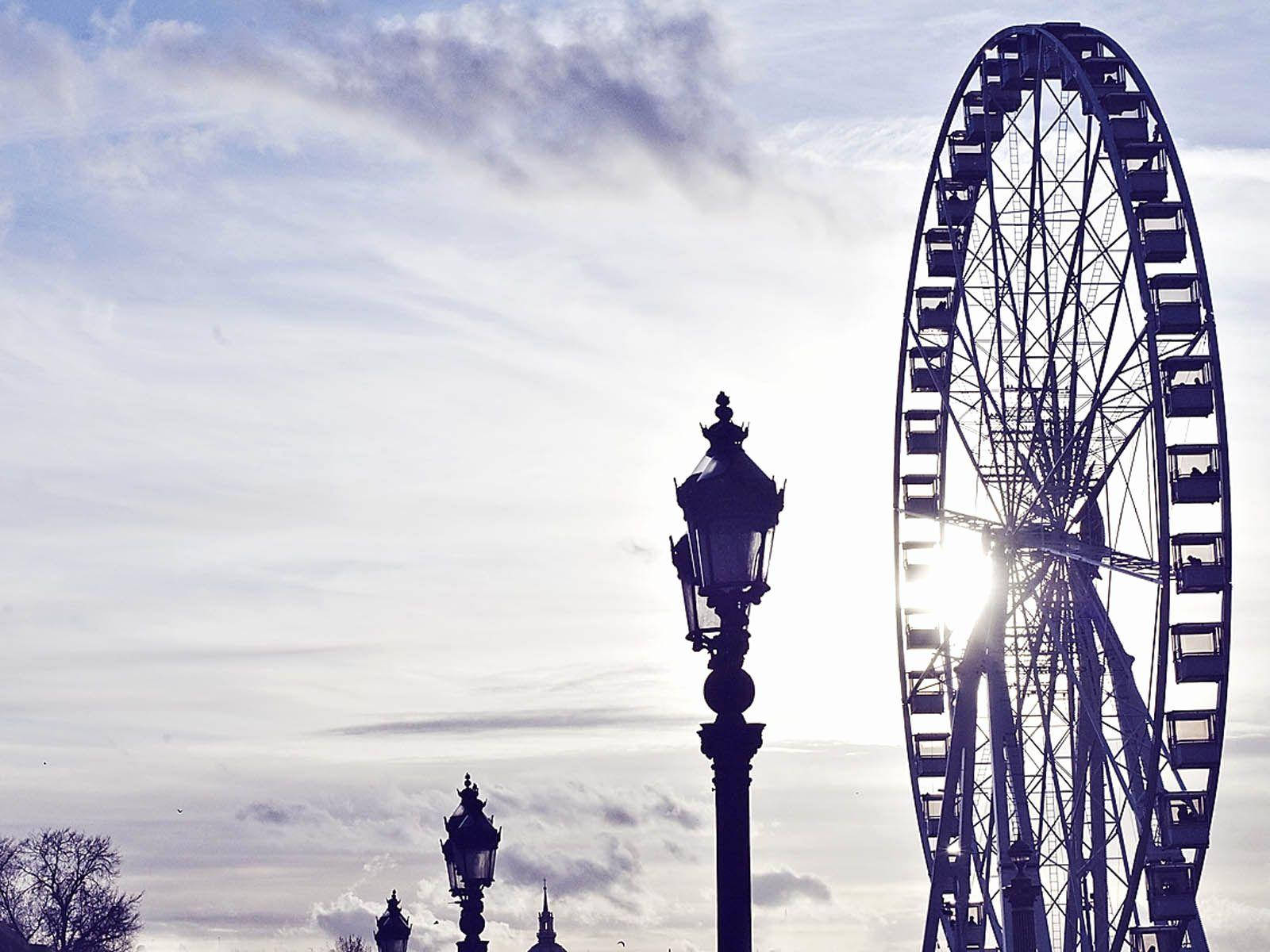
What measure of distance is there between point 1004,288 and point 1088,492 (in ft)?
15.5

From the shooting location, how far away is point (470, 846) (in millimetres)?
22781

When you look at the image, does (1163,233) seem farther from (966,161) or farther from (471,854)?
(471,854)

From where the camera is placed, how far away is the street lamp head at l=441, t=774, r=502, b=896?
2281 centimetres

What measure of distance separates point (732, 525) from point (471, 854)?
33.5 ft

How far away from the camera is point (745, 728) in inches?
534

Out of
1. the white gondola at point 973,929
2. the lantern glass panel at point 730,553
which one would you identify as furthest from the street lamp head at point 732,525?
the white gondola at point 973,929

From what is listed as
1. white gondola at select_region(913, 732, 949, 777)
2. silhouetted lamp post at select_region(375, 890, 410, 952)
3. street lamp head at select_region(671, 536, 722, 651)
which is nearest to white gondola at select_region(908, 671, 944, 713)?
white gondola at select_region(913, 732, 949, 777)

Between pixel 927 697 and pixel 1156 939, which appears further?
Answer: pixel 927 697

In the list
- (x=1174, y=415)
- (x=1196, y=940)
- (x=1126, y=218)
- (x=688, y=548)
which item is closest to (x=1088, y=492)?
(x=1174, y=415)

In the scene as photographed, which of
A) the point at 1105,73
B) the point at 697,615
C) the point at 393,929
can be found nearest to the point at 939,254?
the point at 1105,73

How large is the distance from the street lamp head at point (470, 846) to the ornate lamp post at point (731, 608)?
959 cm

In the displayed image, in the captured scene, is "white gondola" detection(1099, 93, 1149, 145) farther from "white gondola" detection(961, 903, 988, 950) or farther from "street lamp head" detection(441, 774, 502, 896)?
"street lamp head" detection(441, 774, 502, 896)

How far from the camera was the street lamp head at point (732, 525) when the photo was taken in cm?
1336

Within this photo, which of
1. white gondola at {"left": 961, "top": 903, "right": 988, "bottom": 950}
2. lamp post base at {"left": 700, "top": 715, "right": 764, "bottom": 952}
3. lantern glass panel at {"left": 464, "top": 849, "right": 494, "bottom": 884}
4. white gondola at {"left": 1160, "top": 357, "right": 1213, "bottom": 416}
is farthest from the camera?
white gondola at {"left": 961, "top": 903, "right": 988, "bottom": 950}
